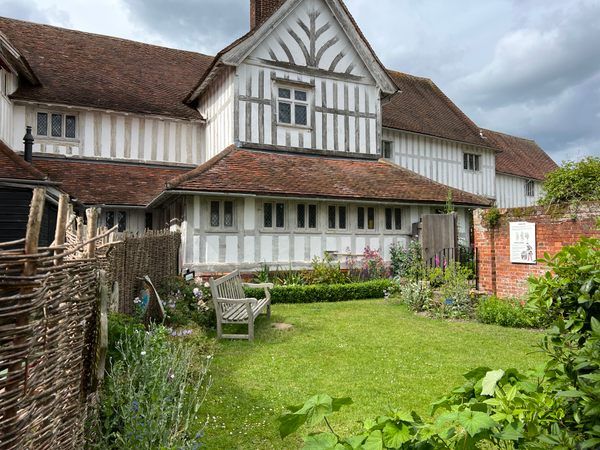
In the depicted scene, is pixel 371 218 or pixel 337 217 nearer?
pixel 337 217

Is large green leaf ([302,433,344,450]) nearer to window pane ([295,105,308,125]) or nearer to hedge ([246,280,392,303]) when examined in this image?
hedge ([246,280,392,303])

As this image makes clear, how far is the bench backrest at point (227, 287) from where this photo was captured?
307 inches

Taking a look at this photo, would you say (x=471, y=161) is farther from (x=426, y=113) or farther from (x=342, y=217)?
(x=342, y=217)

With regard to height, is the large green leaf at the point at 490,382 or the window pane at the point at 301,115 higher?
the window pane at the point at 301,115

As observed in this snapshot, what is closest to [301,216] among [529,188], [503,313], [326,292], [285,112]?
[326,292]

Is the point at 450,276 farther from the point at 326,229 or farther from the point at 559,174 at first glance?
Answer: the point at 326,229

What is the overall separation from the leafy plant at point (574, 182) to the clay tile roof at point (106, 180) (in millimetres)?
11864

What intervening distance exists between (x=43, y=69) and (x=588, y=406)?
19.7 meters

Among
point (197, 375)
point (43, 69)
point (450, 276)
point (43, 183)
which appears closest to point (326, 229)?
point (450, 276)

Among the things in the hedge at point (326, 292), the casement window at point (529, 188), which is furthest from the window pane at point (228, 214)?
the casement window at point (529, 188)

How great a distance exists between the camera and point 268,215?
1427 centimetres

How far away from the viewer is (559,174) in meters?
11.8

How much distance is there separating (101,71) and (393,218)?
13.2 metres

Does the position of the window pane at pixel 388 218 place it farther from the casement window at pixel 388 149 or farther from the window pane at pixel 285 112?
the casement window at pixel 388 149
